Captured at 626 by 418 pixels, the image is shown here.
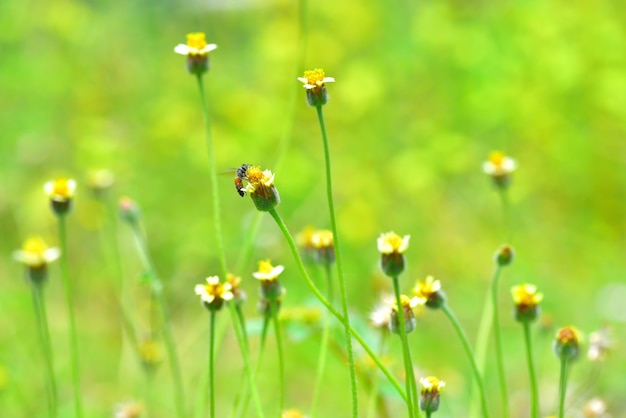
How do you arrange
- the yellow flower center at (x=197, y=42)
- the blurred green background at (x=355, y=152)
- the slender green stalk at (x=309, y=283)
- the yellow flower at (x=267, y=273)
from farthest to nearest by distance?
1. the blurred green background at (x=355, y=152)
2. the yellow flower center at (x=197, y=42)
3. the yellow flower at (x=267, y=273)
4. the slender green stalk at (x=309, y=283)

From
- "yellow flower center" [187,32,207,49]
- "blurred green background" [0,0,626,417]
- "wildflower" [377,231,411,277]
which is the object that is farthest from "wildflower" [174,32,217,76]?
"blurred green background" [0,0,626,417]

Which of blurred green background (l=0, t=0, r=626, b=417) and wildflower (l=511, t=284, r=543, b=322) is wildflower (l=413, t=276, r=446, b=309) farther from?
blurred green background (l=0, t=0, r=626, b=417)

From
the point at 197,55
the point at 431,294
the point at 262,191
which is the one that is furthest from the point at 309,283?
the point at 197,55

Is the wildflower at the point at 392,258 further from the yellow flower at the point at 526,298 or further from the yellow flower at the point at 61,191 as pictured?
the yellow flower at the point at 61,191

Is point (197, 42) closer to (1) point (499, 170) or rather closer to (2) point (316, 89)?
(2) point (316, 89)

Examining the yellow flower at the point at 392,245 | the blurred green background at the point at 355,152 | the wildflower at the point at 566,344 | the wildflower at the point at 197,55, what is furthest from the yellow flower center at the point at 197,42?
the blurred green background at the point at 355,152

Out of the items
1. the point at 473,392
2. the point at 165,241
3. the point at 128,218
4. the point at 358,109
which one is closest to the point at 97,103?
the point at 165,241

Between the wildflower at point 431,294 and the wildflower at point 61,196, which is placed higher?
the wildflower at point 61,196
